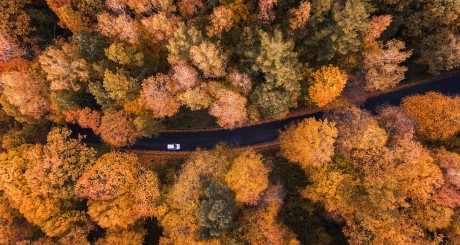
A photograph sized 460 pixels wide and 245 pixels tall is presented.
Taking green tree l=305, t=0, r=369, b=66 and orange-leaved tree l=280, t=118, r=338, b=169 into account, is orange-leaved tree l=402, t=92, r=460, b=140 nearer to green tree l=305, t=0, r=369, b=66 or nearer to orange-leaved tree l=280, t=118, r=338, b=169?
green tree l=305, t=0, r=369, b=66

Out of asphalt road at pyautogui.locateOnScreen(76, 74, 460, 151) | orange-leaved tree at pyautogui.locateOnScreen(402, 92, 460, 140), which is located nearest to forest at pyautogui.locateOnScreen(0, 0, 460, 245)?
orange-leaved tree at pyautogui.locateOnScreen(402, 92, 460, 140)

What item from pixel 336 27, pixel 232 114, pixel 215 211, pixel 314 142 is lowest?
pixel 215 211

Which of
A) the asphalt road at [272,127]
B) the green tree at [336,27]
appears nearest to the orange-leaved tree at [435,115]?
the asphalt road at [272,127]

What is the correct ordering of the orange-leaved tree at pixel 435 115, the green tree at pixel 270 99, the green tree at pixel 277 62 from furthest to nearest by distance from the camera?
1. the orange-leaved tree at pixel 435 115
2. the green tree at pixel 270 99
3. the green tree at pixel 277 62

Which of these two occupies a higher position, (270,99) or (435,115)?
(270,99)

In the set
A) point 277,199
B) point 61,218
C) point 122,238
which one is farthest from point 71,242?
point 277,199

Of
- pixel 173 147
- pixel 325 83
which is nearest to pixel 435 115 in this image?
pixel 325 83

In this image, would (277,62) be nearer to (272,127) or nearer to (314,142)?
(314,142)

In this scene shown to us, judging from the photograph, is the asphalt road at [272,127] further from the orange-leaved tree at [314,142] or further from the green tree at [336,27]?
the green tree at [336,27]
